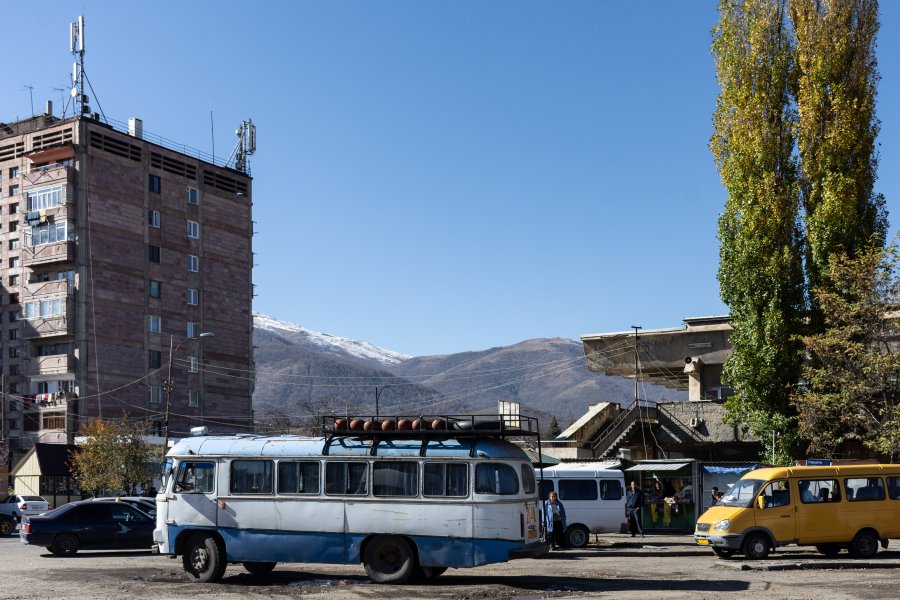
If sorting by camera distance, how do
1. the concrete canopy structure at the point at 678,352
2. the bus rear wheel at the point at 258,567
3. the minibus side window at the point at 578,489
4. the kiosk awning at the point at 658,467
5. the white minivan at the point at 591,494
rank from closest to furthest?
the bus rear wheel at the point at 258,567 < the white minivan at the point at 591,494 < the minibus side window at the point at 578,489 < the kiosk awning at the point at 658,467 < the concrete canopy structure at the point at 678,352

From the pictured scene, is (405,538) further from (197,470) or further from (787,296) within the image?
(787,296)

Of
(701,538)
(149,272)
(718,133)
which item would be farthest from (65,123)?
(701,538)

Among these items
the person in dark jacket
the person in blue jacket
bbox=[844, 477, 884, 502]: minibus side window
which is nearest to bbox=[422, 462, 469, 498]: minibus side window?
the person in blue jacket

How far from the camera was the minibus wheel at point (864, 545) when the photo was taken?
2556cm

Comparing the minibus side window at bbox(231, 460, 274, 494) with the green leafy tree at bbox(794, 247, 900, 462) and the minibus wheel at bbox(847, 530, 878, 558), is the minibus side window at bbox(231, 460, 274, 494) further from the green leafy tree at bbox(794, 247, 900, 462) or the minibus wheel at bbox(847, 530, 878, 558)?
the green leafy tree at bbox(794, 247, 900, 462)

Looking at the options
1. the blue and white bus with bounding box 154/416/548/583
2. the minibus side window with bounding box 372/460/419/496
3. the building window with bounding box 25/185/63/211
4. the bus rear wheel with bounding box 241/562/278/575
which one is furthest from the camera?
the building window with bounding box 25/185/63/211

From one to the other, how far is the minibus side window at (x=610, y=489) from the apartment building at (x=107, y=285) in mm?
45165

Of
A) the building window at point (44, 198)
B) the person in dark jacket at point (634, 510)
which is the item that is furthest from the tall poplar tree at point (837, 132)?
the building window at point (44, 198)

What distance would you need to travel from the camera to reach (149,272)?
8375 cm

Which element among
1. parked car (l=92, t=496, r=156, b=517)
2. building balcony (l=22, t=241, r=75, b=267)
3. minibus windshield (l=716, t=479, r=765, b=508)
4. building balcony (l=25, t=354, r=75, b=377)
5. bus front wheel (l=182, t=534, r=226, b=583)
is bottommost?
bus front wheel (l=182, t=534, r=226, b=583)

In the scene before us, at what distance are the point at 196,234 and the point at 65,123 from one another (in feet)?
45.7

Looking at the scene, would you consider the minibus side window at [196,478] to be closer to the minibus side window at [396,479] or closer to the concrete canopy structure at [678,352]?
the minibus side window at [396,479]

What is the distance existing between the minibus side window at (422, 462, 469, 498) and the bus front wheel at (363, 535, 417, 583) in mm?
1127

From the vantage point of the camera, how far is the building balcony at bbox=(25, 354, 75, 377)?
76.9m
